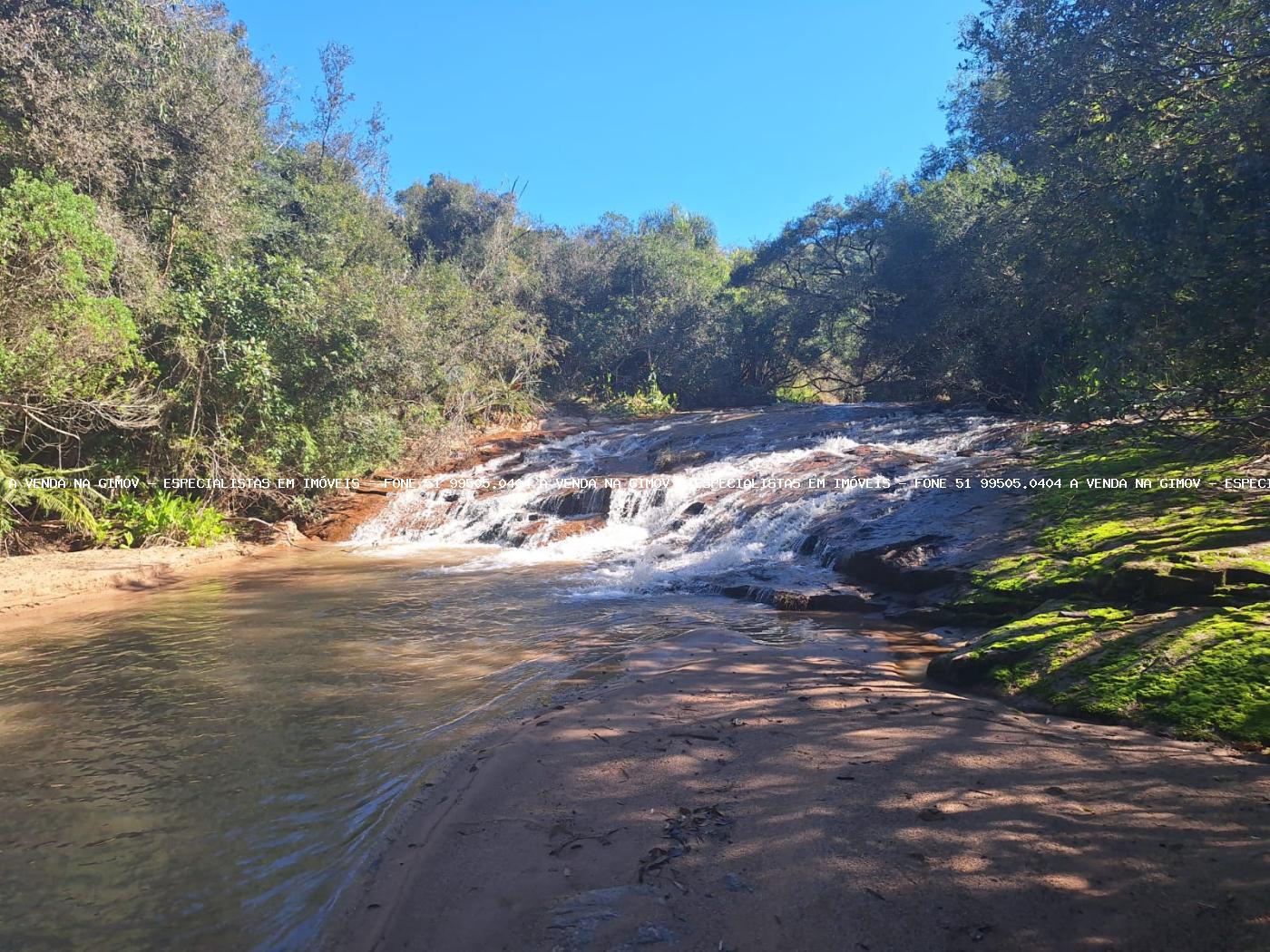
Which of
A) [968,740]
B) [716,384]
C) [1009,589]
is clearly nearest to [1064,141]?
[1009,589]

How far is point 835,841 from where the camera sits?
2.80 metres

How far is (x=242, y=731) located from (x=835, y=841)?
387 centimetres

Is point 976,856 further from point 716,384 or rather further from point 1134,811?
point 716,384

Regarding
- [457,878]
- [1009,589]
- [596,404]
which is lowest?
[457,878]

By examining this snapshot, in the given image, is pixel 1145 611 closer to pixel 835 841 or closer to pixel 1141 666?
pixel 1141 666

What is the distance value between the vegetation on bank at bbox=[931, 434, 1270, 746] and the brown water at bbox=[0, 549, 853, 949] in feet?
6.63

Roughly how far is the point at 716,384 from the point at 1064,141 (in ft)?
→ 70.1

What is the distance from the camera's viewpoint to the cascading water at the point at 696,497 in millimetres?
10484

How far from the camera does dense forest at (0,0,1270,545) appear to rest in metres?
6.05

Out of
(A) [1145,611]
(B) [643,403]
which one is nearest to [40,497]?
(A) [1145,611]

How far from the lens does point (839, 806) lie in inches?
121

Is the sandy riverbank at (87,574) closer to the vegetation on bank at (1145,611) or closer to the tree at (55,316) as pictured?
the tree at (55,316)

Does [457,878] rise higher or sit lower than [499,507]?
lower

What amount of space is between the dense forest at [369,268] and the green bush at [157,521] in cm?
6
